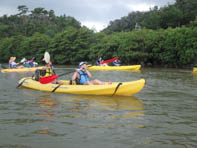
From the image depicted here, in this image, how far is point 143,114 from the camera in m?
6.10

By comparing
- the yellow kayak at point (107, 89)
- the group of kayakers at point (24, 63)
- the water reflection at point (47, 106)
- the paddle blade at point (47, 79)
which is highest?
the group of kayakers at point (24, 63)

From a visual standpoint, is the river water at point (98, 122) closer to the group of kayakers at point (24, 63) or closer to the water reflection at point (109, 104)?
the water reflection at point (109, 104)

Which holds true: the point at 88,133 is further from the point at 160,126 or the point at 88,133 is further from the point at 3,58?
the point at 3,58

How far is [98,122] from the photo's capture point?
5332 mm

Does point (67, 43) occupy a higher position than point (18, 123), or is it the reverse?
point (67, 43)

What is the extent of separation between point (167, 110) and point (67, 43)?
121 feet

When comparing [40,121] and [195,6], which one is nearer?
[40,121]

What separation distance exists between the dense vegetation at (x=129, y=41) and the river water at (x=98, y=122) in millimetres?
20648

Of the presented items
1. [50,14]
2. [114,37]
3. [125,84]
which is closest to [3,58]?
[114,37]

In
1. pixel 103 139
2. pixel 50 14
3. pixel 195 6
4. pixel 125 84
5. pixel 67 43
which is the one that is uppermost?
pixel 50 14

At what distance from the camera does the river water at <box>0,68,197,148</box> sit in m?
4.18

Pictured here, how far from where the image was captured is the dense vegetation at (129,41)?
1124 inches

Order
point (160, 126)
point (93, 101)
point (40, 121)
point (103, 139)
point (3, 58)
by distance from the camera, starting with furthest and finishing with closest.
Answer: point (3, 58) → point (93, 101) → point (40, 121) → point (160, 126) → point (103, 139)

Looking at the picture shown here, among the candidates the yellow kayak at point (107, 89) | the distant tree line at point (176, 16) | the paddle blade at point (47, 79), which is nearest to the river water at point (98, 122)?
the yellow kayak at point (107, 89)
